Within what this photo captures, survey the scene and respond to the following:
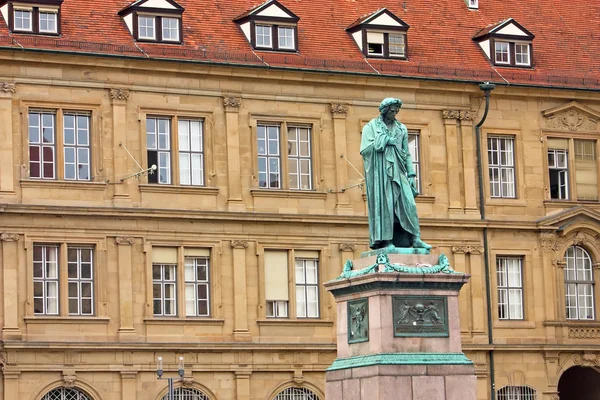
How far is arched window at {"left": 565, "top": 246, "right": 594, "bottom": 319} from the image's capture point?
54.8 metres

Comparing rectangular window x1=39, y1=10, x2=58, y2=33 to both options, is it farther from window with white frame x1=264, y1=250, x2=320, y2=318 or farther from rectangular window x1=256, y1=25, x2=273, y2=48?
window with white frame x1=264, y1=250, x2=320, y2=318

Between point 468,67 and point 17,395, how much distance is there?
16096mm

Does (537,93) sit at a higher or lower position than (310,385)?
higher

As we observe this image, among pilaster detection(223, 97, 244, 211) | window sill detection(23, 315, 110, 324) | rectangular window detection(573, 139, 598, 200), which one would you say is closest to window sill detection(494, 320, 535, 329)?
rectangular window detection(573, 139, 598, 200)

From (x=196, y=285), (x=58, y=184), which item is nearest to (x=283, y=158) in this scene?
(x=196, y=285)

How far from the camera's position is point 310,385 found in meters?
51.2

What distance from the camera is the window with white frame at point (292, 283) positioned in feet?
168

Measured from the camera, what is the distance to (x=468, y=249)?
53.8m

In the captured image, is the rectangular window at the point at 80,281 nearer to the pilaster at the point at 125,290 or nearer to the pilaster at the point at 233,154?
the pilaster at the point at 125,290

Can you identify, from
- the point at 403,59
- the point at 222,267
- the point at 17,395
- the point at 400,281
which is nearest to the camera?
the point at 400,281

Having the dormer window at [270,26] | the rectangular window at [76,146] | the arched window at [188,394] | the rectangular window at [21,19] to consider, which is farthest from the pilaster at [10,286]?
the dormer window at [270,26]

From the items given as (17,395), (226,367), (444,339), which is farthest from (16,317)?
(444,339)

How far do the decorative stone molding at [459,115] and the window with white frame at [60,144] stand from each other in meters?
10.5

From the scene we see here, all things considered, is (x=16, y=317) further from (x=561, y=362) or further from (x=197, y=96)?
(x=561, y=362)
